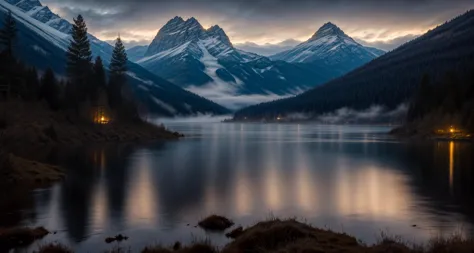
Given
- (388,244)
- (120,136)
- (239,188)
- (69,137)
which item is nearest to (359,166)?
(239,188)

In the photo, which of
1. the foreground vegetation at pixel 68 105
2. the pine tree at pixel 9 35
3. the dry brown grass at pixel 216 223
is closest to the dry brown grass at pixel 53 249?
the dry brown grass at pixel 216 223

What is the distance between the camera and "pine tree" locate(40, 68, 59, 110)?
116875 millimetres

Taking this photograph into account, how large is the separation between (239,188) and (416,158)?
44.4 metres

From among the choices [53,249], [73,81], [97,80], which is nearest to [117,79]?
[97,80]

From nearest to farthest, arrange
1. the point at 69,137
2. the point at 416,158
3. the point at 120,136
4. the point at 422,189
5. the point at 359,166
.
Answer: the point at 422,189 < the point at 359,166 < the point at 416,158 < the point at 69,137 < the point at 120,136

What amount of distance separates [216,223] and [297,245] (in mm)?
10486

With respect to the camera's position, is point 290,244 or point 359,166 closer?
point 290,244

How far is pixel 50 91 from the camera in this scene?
11712 cm

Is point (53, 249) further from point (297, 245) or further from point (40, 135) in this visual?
point (40, 135)

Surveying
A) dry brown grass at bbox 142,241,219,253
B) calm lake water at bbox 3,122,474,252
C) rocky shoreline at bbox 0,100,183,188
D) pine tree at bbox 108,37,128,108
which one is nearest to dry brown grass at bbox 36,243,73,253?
calm lake water at bbox 3,122,474,252

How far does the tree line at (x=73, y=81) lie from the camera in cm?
10956

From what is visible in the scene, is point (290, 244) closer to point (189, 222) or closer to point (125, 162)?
point (189, 222)

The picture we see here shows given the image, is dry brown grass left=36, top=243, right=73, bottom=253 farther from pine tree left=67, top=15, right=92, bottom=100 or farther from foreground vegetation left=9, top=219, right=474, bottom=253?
pine tree left=67, top=15, right=92, bottom=100

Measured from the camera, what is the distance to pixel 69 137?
110625 millimetres
